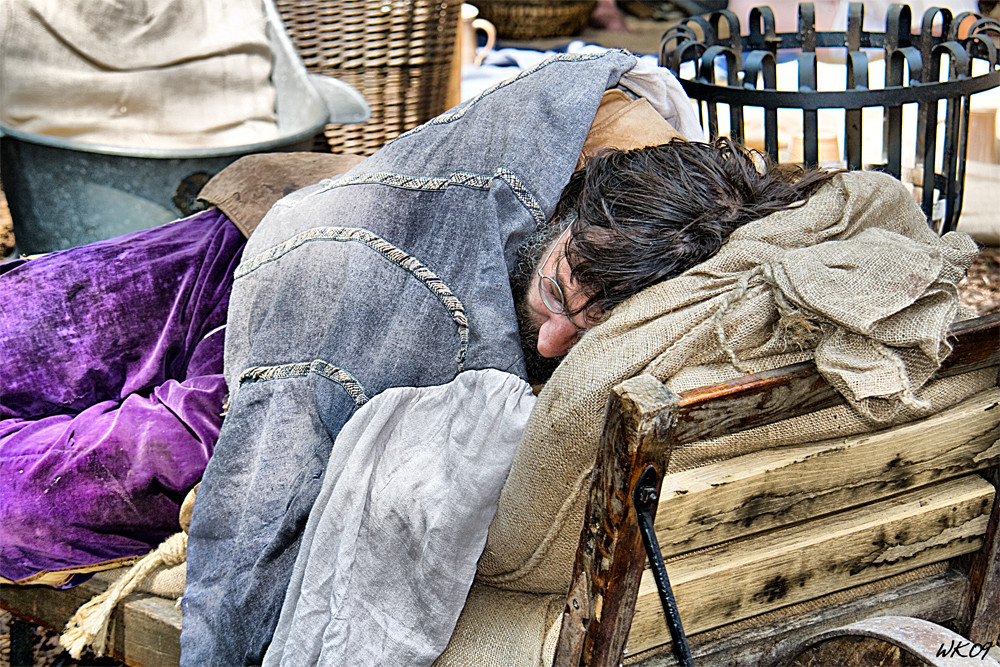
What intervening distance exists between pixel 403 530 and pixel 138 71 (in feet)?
8.23

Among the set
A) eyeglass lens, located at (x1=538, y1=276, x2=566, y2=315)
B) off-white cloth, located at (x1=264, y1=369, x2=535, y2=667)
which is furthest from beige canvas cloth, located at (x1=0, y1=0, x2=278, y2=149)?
off-white cloth, located at (x1=264, y1=369, x2=535, y2=667)

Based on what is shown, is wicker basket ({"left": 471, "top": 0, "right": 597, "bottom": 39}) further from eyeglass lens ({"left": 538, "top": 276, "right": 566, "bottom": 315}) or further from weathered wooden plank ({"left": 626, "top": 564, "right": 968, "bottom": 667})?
weathered wooden plank ({"left": 626, "top": 564, "right": 968, "bottom": 667})

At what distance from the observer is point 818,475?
45.6 inches

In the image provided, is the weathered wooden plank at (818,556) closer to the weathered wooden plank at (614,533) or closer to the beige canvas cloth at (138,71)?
the weathered wooden plank at (614,533)

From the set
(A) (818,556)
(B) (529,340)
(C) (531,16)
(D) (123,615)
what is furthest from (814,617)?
(C) (531,16)

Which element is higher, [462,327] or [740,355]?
[740,355]

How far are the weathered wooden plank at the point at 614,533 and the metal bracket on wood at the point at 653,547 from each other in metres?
0.01

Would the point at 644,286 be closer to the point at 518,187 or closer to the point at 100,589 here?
the point at 518,187

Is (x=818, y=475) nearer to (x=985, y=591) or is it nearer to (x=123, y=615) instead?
(x=985, y=591)

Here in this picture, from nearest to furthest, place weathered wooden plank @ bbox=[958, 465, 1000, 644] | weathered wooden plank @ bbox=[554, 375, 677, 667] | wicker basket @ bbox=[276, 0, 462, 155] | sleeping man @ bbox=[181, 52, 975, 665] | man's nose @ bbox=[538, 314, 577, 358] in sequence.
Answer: weathered wooden plank @ bbox=[554, 375, 677, 667] < sleeping man @ bbox=[181, 52, 975, 665] < weathered wooden plank @ bbox=[958, 465, 1000, 644] < man's nose @ bbox=[538, 314, 577, 358] < wicker basket @ bbox=[276, 0, 462, 155]

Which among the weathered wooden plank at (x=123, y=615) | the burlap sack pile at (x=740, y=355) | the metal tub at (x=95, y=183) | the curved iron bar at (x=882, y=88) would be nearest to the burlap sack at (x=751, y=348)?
the burlap sack pile at (x=740, y=355)

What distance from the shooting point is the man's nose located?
1630 mm

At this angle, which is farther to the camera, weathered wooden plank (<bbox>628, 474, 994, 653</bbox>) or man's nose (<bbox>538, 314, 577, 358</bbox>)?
man's nose (<bbox>538, 314, 577, 358</bbox>)

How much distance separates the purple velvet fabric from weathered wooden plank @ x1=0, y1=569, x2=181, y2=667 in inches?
3.1
